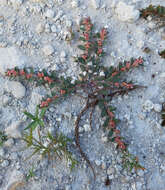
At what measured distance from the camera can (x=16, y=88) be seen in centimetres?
336

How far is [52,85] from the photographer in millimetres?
3293

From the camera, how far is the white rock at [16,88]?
3341 mm

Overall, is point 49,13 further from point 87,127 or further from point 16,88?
point 87,127

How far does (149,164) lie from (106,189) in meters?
0.60

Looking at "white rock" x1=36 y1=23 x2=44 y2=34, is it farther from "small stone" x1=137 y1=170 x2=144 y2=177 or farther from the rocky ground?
"small stone" x1=137 y1=170 x2=144 y2=177

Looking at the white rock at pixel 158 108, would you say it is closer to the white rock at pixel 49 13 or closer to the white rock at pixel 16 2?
the white rock at pixel 49 13

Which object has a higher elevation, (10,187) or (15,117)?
(15,117)

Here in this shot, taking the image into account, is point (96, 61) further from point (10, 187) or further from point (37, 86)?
point (10, 187)

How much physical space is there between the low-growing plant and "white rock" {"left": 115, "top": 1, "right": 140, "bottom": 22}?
0.42m

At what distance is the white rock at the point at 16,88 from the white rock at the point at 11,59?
0.21 meters

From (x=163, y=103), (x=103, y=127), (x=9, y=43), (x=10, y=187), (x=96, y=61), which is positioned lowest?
(x=10, y=187)

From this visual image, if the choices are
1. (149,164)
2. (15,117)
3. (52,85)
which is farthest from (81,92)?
(149,164)

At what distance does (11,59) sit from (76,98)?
3.33 feet

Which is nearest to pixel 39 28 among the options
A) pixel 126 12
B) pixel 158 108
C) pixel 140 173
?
pixel 126 12
